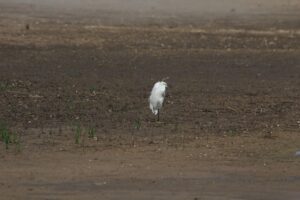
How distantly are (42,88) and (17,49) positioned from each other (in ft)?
17.8

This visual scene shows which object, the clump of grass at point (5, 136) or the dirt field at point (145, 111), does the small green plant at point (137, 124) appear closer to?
the dirt field at point (145, 111)

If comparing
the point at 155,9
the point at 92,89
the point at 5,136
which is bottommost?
the point at 5,136

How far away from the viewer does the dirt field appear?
10062 millimetres

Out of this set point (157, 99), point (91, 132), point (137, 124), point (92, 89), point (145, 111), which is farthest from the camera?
point (92, 89)

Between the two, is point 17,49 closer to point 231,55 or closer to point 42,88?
point 231,55

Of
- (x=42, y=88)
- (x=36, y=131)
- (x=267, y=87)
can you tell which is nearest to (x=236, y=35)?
(x=267, y=87)

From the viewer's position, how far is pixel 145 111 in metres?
14.5

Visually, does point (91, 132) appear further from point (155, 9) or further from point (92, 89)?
point (155, 9)

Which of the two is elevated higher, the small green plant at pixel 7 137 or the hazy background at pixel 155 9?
the hazy background at pixel 155 9

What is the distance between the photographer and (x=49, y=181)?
32.7 feet

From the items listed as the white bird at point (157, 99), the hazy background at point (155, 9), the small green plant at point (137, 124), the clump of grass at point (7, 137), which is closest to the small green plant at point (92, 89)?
the white bird at point (157, 99)

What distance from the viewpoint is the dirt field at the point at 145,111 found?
1006cm

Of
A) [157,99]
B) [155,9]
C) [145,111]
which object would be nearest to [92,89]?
[145,111]

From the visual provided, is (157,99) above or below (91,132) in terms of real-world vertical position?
above
